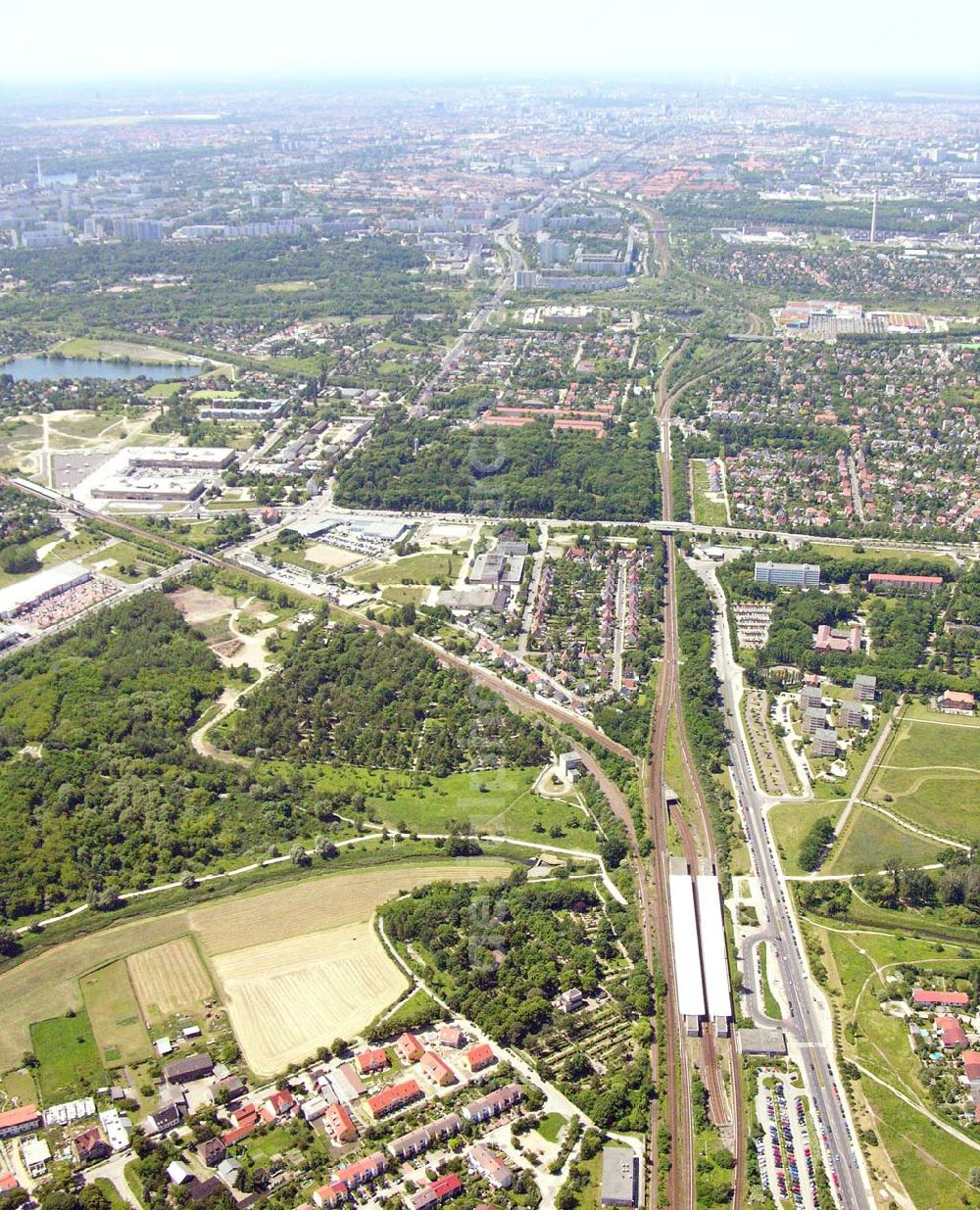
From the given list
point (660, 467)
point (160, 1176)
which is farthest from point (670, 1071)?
point (660, 467)

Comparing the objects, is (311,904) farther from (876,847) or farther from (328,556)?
(328,556)

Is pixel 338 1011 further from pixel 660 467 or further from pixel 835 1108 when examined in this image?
pixel 660 467

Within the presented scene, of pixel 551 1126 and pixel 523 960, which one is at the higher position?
pixel 523 960

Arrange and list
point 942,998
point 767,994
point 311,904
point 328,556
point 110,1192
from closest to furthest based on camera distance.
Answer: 1. point 110,1192
2. point 942,998
3. point 767,994
4. point 311,904
5. point 328,556

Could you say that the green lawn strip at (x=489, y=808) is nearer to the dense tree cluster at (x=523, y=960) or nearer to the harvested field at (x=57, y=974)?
the dense tree cluster at (x=523, y=960)

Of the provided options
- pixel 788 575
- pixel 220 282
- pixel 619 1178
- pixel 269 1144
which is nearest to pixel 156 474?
pixel 788 575

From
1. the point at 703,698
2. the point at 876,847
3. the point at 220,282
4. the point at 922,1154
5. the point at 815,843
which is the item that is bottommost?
the point at 922,1154
